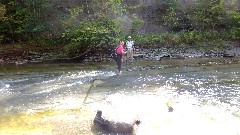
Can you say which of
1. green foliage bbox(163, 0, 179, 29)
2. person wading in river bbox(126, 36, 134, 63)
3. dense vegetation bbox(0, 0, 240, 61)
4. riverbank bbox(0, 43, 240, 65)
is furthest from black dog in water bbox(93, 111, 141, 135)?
green foliage bbox(163, 0, 179, 29)

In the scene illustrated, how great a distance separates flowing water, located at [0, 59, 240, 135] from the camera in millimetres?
10656

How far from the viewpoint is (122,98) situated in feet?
43.5

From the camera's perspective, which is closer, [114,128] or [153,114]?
[114,128]

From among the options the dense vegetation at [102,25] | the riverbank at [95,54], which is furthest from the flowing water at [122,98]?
the dense vegetation at [102,25]

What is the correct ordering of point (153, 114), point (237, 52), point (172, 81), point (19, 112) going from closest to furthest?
1. point (153, 114)
2. point (19, 112)
3. point (172, 81)
4. point (237, 52)

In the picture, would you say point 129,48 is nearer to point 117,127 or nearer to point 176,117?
point 176,117

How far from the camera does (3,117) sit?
12141 millimetres

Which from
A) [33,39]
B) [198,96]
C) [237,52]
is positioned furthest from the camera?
[33,39]

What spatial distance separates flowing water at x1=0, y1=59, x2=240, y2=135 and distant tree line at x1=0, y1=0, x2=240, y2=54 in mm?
3379

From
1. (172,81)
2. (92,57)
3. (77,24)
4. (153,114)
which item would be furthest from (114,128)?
(77,24)

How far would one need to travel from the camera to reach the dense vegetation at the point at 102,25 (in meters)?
22.9

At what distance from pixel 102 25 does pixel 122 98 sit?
10.8 m

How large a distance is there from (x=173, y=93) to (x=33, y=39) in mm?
15437

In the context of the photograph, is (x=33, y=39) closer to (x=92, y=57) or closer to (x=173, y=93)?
(x=92, y=57)
